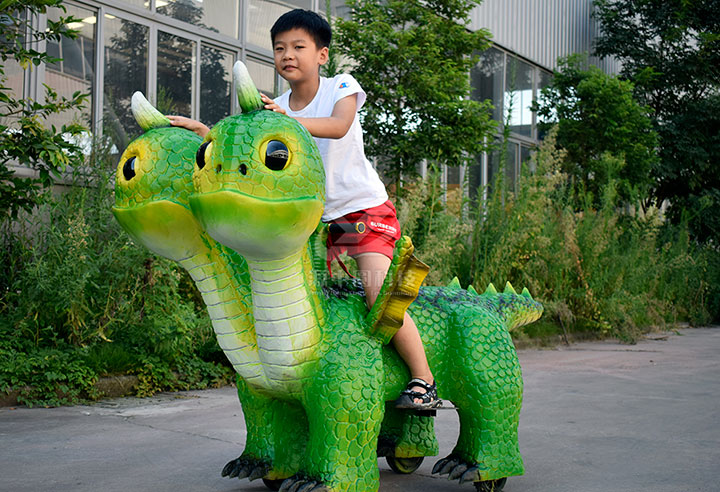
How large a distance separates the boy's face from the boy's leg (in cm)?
68

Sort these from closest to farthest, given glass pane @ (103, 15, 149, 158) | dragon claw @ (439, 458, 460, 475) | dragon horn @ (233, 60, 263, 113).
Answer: dragon horn @ (233, 60, 263, 113), dragon claw @ (439, 458, 460, 475), glass pane @ (103, 15, 149, 158)

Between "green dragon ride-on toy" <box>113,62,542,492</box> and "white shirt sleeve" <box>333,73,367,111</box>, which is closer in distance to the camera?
"green dragon ride-on toy" <box>113,62,542,492</box>

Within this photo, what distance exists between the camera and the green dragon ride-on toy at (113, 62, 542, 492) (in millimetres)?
1940

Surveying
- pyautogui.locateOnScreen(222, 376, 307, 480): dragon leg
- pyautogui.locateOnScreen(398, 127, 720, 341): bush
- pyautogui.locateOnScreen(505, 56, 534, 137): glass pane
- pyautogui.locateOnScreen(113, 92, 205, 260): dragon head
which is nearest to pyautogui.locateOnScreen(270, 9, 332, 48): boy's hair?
pyautogui.locateOnScreen(113, 92, 205, 260): dragon head

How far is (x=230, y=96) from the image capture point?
832 centimetres

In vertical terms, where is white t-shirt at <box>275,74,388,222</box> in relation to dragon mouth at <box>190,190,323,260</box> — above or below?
above

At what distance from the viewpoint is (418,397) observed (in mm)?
2455

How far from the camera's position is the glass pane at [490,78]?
1259 centimetres

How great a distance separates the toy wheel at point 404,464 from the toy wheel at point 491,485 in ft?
1.23

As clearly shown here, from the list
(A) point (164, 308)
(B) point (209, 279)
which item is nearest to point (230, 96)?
(A) point (164, 308)

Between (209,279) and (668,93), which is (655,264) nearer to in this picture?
(668,93)

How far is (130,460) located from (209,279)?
55.9 inches

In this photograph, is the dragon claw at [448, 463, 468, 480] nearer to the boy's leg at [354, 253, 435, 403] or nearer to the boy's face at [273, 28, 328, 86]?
the boy's leg at [354, 253, 435, 403]

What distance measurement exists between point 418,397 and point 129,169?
121cm
